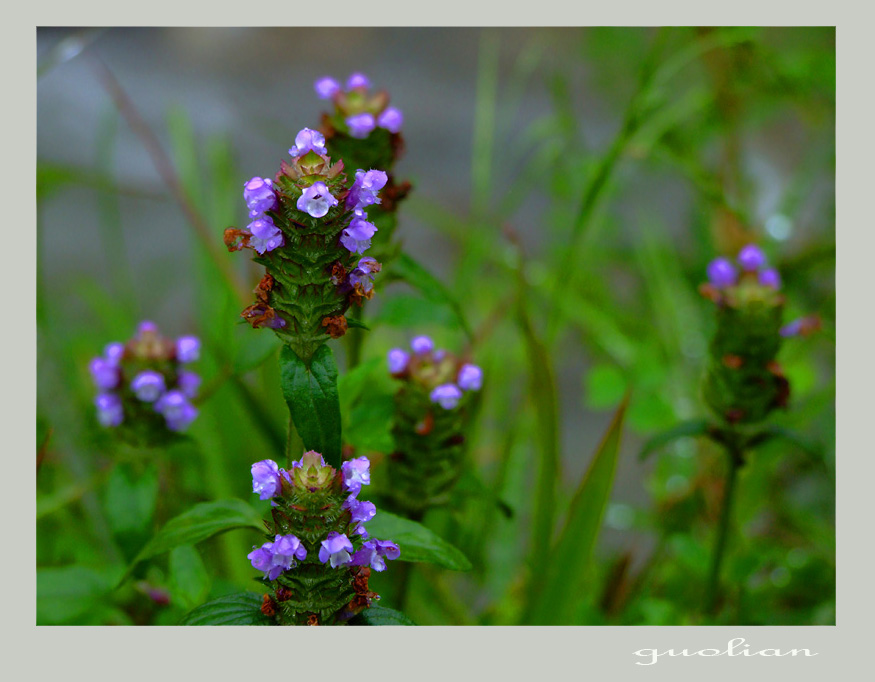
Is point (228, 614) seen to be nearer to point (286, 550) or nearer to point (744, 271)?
point (286, 550)

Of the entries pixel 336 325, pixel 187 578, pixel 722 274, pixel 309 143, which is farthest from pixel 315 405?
pixel 722 274

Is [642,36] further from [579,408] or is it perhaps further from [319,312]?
→ [319,312]

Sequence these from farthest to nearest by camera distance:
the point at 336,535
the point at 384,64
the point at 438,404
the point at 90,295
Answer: the point at 384,64
the point at 90,295
the point at 438,404
the point at 336,535

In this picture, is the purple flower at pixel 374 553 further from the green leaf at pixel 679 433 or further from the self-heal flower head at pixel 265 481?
the green leaf at pixel 679 433

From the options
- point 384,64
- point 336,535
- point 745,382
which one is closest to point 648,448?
point 745,382

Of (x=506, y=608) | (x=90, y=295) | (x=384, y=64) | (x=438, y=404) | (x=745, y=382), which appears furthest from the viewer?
(x=384, y=64)

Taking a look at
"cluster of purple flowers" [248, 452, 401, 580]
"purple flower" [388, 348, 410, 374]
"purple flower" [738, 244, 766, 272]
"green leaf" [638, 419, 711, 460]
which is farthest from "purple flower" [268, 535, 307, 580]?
"purple flower" [738, 244, 766, 272]

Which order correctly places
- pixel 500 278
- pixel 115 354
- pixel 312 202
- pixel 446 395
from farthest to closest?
1. pixel 500 278
2. pixel 115 354
3. pixel 446 395
4. pixel 312 202
